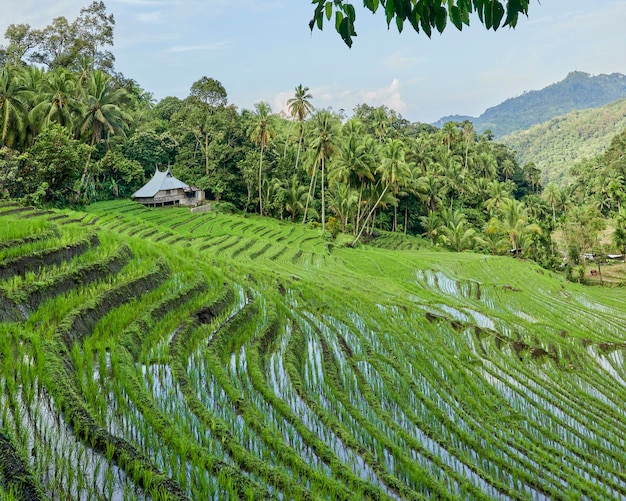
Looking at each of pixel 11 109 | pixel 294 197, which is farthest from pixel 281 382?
pixel 294 197

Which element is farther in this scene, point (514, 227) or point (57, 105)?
point (514, 227)

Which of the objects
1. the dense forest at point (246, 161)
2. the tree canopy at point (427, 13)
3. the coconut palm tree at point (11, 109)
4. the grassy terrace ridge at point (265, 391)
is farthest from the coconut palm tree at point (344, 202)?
the tree canopy at point (427, 13)

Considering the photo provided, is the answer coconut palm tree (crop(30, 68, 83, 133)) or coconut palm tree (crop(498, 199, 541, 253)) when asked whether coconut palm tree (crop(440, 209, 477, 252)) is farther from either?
coconut palm tree (crop(30, 68, 83, 133))

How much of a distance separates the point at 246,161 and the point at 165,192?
20.3 feet

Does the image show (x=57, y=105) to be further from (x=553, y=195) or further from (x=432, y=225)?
(x=553, y=195)

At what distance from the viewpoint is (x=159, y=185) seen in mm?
33094

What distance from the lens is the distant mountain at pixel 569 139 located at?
358ft

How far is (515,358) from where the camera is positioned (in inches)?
307

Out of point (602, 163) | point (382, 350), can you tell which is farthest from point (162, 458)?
point (602, 163)

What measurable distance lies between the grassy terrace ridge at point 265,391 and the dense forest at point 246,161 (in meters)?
14.9

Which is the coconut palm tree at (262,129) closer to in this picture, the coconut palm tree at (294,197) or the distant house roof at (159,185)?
the coconut palm tree at (294,197)

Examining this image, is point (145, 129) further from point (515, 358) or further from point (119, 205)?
point (515, 358)

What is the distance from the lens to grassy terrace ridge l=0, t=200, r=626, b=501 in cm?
316

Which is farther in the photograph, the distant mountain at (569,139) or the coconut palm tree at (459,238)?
the distant mountain at (569,139)
